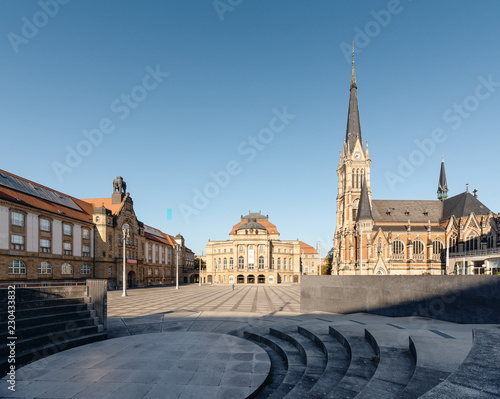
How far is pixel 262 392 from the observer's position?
20.9ft

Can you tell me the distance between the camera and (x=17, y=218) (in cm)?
3738

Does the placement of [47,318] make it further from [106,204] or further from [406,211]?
[406,211]

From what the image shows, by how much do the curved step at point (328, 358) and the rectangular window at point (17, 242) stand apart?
41.0 metres

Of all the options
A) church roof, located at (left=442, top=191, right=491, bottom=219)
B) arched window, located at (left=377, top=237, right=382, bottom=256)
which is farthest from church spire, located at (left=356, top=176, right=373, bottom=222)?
church roof, located at (left=442, top=191, right=491, bottom=219)

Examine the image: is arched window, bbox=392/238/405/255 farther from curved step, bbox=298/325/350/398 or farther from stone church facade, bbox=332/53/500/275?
curved step, bbox=298/325/350/398

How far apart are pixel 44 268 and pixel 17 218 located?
827 centimetres

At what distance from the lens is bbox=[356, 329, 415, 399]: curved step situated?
4387 mm

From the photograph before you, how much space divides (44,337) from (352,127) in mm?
80311

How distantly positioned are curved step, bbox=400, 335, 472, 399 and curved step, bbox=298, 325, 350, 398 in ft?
5.60

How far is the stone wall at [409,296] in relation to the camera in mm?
10328

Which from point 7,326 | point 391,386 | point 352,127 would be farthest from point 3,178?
point 352,127

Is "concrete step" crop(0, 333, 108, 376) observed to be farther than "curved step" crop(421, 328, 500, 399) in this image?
Yes

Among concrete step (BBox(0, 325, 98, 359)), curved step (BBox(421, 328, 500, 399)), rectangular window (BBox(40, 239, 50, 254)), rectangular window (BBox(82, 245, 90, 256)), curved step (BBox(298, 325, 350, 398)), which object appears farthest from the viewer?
rectangular window (BBox(82, 245, 90, 256))

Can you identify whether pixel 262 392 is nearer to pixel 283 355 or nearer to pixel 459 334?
pixel 283 355
